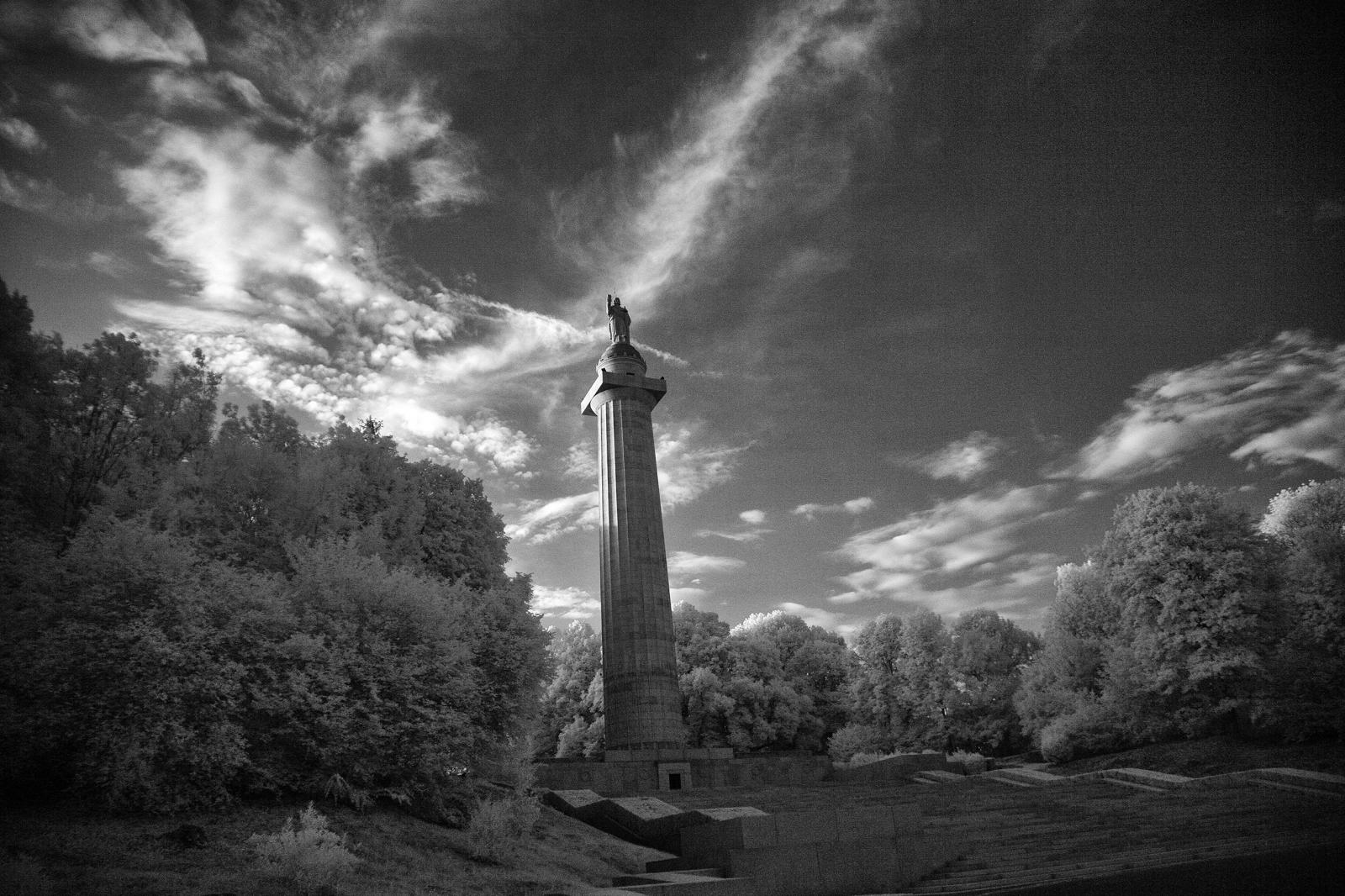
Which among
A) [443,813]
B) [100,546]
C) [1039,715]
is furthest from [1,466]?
[1039,715]

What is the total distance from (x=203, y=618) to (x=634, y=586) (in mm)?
22274

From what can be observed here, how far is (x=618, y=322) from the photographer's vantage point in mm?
39781

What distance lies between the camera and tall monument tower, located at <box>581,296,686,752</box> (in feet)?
104

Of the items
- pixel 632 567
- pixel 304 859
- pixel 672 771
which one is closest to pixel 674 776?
pixel 672 771

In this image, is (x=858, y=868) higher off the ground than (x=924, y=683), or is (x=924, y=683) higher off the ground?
(x=924, y=683)

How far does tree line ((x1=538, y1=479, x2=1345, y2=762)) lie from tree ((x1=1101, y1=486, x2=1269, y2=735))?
76 mm

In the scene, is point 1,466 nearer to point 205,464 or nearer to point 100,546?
point 205,464

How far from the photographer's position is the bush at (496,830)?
1302 centimetres

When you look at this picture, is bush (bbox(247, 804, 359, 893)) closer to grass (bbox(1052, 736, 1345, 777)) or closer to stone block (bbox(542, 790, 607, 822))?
stone block (bbox(542, 790, 607, 822))

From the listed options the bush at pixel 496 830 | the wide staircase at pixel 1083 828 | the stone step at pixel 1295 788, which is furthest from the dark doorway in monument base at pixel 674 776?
the stone step at pixel 1295 788

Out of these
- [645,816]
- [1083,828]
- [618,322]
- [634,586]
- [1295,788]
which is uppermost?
[618,322]

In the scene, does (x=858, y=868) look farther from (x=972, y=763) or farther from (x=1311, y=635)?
(x=972, y=763)

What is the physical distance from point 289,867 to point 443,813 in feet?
17.6

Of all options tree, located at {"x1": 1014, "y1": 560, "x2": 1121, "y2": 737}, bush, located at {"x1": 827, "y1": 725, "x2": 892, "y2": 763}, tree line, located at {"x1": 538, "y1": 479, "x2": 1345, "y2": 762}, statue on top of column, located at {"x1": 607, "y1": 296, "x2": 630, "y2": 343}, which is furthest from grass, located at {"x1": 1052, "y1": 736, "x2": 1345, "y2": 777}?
statue on top of column, located at {"x1": 607, "y1": 296, "x2": 630, "y2": 343}
